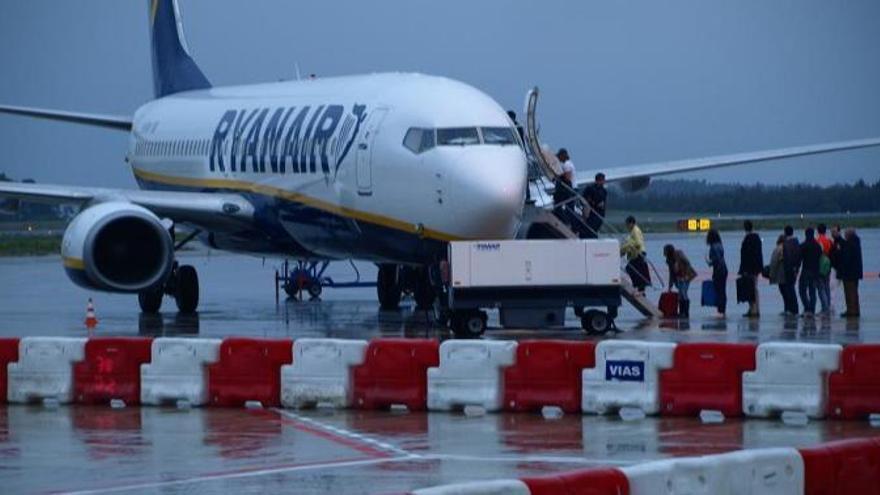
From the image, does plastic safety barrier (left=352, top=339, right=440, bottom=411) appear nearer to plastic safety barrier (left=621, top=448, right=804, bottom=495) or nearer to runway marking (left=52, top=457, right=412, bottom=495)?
runway marking (left=52, top=457, right=412, bottom=495)

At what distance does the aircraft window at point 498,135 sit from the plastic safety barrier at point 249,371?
9.55 meters

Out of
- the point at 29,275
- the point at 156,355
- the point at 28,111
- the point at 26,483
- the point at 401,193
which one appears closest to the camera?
the point at 26,483

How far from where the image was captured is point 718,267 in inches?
1329

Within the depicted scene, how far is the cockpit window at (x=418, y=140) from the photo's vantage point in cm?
3056

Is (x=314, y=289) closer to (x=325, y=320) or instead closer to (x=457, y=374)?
(x=325, y=320)

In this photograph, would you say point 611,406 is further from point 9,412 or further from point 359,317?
point 359,317

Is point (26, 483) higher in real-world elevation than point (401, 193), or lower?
lower

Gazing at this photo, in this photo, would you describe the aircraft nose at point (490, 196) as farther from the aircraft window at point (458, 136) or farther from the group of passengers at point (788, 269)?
the group of passengers at point (788, 269)

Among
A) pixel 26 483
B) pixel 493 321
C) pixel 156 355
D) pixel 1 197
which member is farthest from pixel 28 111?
pixel 26 483

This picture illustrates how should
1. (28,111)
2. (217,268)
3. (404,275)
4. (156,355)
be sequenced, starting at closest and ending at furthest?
(156,355), (404,275), (28,111), (217,268)

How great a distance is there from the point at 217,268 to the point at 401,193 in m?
39.2

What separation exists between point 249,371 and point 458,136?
9.74 m

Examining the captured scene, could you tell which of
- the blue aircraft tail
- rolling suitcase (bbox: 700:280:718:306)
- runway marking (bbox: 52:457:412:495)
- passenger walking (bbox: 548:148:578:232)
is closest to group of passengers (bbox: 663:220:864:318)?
rolling suitcase (bbox: 700:280:718:306)

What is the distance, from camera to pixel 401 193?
101ft
